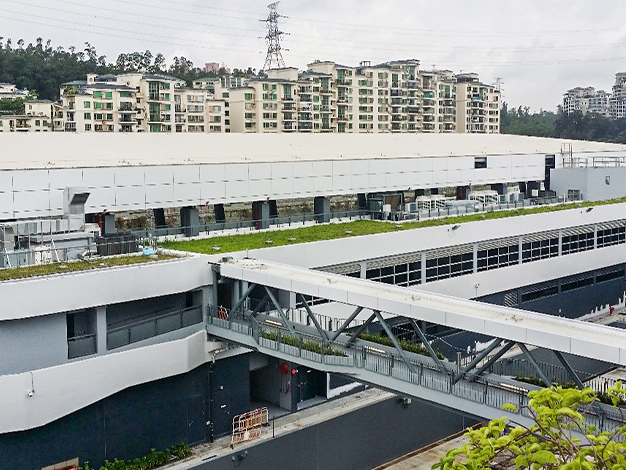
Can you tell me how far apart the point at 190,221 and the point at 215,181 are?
140 cm

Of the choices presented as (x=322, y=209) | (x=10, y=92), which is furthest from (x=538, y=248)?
(x=10, y=92)

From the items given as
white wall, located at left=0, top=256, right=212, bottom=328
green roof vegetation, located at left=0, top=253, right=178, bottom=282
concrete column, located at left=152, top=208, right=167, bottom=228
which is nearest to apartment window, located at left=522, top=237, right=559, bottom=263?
concrete column, located at left=152, top=208, right=167, bottom=228

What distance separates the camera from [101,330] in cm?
1611

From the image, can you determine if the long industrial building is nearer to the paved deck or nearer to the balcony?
the balcony

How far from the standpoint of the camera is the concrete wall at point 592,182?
3547cm

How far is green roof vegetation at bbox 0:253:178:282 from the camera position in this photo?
52.3 ft

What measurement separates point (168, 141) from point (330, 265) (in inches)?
331

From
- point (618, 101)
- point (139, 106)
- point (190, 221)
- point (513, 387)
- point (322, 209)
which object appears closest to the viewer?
point (513, 387)

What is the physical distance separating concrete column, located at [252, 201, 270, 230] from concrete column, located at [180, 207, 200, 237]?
2.18 m

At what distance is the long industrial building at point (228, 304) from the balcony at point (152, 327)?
0.03 meters

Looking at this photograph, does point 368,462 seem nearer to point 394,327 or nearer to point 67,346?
point 394,327

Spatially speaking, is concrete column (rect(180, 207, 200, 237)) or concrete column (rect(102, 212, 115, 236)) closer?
concrete column (rect(102, 212, 115, 236))

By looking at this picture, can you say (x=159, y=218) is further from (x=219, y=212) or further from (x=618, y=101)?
(x=618, y=101)

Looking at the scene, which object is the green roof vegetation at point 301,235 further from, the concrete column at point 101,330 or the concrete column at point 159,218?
the concrete column at point 101,330
